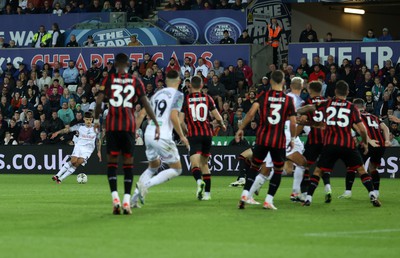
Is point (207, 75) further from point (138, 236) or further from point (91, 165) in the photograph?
point (138, 236)

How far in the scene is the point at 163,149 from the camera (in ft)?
52.5

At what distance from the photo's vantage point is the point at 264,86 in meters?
32.2

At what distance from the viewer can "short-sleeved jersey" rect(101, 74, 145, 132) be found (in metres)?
14.8

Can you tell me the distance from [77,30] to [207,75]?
7261 millimetres

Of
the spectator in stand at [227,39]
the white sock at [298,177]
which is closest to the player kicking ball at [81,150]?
the white sock at [298,177]

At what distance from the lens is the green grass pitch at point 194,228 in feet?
35.3

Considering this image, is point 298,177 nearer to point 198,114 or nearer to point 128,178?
point 198,114

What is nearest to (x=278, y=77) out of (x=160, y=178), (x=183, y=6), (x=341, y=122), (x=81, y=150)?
(x=341, y=122)

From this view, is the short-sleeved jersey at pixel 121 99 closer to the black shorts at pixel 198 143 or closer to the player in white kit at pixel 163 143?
the player in white kit at pixel 163 143

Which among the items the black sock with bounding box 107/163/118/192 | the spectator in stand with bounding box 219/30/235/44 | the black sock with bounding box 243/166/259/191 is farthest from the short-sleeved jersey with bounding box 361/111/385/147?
the spectator in stand with bounding box 219/30/235/44

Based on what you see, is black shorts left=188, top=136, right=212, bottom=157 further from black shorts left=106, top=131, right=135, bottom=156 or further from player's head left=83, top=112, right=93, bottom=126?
player's head left=83, top=112, right=93, bottom=126

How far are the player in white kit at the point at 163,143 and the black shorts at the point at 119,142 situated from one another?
1088 mm

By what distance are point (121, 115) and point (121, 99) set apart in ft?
0.83

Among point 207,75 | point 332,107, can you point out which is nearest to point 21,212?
point 332,107
